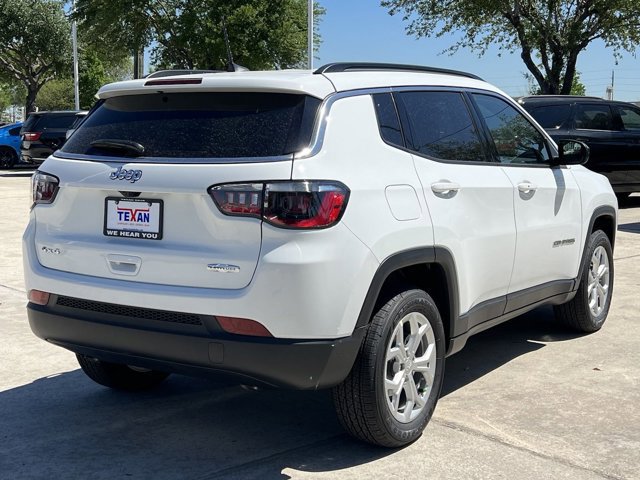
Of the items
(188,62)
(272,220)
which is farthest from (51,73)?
(272,220)

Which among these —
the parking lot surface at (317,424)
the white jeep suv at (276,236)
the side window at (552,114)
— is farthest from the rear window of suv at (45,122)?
the white jeep suv at (276,236)

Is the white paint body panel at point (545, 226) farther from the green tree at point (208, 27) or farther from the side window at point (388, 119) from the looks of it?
the green tree at point (208, 27)

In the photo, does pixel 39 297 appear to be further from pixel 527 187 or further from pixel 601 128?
pixel 601 128

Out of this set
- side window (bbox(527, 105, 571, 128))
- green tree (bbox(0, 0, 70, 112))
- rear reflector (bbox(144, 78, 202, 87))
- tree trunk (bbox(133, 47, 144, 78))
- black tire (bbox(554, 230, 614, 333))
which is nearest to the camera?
rear reflector (bbox(144, 78, 202, 87))

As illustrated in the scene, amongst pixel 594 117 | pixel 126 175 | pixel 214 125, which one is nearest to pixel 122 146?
pixel 126 175

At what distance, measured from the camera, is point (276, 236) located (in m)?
3.47

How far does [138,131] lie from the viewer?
395 centimetres

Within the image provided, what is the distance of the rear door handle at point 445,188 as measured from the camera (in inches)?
165

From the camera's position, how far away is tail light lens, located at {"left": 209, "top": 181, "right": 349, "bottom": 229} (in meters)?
3.48

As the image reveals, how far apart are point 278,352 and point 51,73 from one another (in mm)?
45340

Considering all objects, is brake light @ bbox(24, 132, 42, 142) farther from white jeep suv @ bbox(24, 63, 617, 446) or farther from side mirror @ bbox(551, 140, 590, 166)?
white jeep suv @ bbox(24, 63, 617, 446)

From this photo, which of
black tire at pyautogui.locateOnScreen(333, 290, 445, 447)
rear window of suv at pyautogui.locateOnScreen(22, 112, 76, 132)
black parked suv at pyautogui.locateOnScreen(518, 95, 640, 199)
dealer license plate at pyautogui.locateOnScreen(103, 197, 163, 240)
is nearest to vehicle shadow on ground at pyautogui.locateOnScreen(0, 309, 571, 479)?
black tire at pyautogui.locateOnScreen(333, 290, 445, 447)

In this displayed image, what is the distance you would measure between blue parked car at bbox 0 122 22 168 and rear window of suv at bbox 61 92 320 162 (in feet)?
82.0

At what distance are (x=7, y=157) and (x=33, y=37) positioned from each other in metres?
16.7
